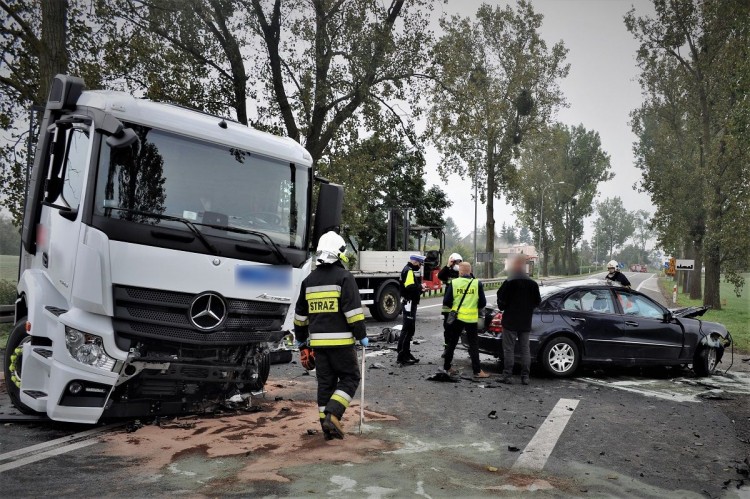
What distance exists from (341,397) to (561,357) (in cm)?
496

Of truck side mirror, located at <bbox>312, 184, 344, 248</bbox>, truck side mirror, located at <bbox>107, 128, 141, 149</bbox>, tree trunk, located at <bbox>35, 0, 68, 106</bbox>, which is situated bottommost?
truck side mirror, located at <bbox>312, 184, 344, 248</bbox>

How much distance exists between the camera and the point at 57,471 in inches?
185

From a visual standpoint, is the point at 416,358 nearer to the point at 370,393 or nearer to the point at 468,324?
the point at 468,324

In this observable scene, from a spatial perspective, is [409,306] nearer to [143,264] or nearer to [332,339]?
[332,339]

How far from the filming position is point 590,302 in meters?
9.91

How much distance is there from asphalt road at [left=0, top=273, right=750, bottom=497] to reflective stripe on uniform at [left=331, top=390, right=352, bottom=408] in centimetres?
37

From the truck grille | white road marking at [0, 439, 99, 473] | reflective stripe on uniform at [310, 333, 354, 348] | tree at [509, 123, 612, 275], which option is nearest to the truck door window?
the truck grille

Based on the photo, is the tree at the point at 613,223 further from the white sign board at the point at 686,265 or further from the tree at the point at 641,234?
the white sign board at the point at 686,265

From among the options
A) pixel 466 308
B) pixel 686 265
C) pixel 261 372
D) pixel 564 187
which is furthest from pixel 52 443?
pixel 564 187

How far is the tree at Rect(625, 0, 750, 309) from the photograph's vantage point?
23677 millimetres

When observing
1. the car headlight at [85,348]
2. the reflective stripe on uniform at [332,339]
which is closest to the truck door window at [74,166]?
the car headlight at [85,348]

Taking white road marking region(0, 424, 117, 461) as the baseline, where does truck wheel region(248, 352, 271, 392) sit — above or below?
above

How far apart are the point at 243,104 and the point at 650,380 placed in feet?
46.9

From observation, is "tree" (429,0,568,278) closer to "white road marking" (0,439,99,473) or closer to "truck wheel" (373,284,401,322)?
"truck wheel" (373,284,401,322)
